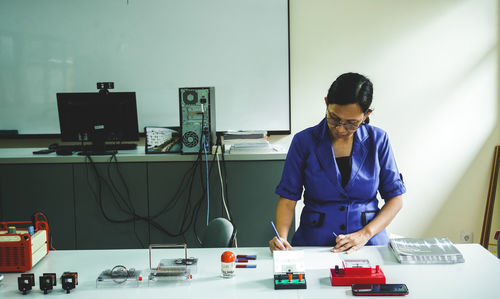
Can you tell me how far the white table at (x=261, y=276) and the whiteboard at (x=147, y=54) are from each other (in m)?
1.95

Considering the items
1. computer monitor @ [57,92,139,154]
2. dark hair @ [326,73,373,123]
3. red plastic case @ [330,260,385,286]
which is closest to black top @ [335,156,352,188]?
dark hair @ [326,73,373,123]

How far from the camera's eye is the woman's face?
166 centimetres

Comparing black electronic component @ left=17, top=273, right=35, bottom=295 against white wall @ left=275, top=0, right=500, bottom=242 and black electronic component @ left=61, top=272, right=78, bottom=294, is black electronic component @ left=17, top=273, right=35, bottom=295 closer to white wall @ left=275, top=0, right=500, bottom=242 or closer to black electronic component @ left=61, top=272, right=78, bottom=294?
black electronic component @ left=61, top=272, right=78, bottom=294

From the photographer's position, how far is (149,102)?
3.42 m

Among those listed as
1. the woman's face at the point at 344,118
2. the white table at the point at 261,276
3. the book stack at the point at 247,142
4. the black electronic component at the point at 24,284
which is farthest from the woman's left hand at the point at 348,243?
the book stack at the point at 247,142

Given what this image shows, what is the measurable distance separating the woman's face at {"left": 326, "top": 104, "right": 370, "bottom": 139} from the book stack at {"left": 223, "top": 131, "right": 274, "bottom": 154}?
42.9 inches

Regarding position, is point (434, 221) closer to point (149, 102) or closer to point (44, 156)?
point (149, 102)

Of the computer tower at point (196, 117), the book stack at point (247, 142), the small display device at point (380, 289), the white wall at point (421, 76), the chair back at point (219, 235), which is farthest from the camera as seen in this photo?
the white wall at point (421, 76)

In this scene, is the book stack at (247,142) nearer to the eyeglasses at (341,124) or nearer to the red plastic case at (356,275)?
the eyeglasses at (341,124)

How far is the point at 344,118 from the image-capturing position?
1.67 m

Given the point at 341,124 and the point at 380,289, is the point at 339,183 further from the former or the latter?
the point at 380,289

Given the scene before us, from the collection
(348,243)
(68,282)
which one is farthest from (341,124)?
(68,282)

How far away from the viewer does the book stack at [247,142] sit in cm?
279

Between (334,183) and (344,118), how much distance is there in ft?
0.96
